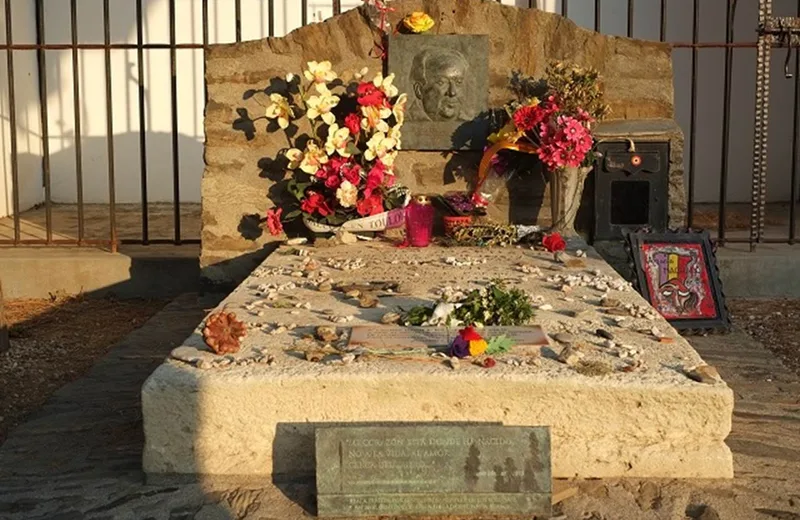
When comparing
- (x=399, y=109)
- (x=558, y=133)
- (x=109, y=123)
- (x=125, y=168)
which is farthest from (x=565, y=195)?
(x=125, y=168)

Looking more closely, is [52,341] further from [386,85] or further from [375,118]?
[386,85]

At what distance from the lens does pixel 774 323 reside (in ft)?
22.4

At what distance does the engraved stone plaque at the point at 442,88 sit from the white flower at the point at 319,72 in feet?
1.42

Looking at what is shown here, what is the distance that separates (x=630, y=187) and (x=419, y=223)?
1373 millimetres

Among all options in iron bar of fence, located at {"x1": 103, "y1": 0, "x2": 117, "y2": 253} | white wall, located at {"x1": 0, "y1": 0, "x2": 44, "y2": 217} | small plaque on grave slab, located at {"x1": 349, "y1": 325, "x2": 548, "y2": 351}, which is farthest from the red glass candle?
white wall, located at {"x1": 0, "y1": 0, "x2": 44, "y2": 217}

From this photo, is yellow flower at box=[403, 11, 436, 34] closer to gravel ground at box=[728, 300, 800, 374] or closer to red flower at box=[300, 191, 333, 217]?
red flower at box=[300, 191, 333, 217]

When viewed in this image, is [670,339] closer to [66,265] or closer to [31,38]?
[66,265]

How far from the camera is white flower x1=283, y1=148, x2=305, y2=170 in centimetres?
689

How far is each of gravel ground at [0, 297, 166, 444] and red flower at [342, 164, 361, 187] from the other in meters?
1.57

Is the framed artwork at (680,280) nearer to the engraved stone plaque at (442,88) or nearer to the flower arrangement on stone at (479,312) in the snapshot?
the engraved stone plaque at (442,88)

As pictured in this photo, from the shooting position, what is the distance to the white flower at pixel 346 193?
666 cm

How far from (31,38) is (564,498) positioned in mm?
8540

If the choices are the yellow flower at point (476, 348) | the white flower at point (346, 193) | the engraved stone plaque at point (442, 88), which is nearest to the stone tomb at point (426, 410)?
the yellow flower at point (476, 348)

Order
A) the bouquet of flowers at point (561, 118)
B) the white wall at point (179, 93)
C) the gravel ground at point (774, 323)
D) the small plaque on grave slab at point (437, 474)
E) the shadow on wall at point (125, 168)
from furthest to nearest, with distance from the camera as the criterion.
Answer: the shadow on wall at point (125, 168)
the white wall at point (179, 93)
the bouquet of flowers at point (561, 118)
the gravel ground at point (774, 323)
the small plaque on grave slab at point (437, 474)
